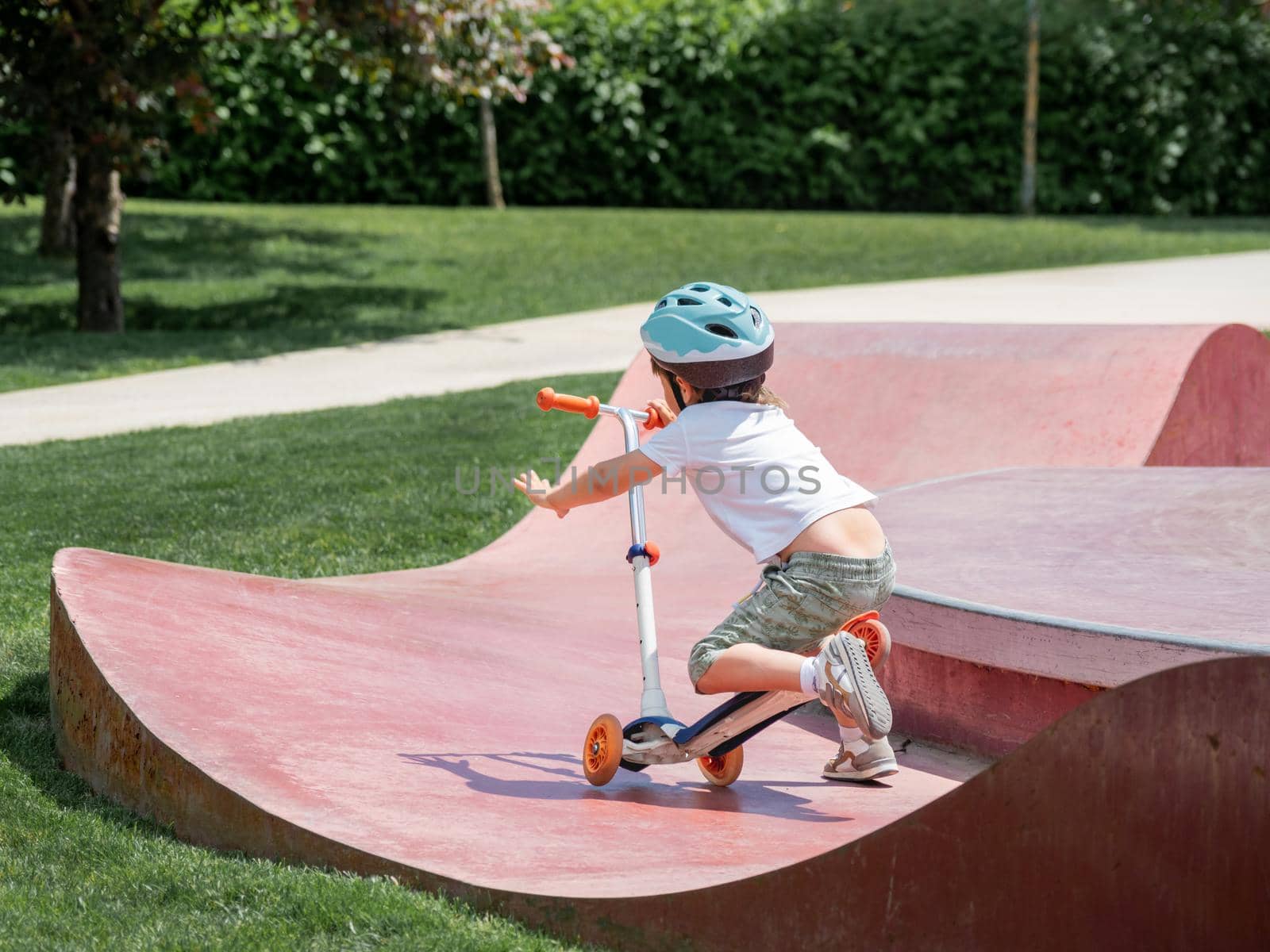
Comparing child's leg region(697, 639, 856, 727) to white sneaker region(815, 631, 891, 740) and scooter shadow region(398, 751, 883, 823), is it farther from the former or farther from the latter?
scooter shadow region(398, 751, 883, 823)

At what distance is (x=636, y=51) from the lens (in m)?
21.1

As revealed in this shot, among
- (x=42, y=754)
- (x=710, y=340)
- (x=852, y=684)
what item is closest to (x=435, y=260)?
(x=42, y=754)

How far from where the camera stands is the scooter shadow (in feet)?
12.1

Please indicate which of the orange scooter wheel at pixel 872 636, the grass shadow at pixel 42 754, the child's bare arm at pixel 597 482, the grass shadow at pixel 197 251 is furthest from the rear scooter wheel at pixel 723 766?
the grass shadow at pixel 197 251

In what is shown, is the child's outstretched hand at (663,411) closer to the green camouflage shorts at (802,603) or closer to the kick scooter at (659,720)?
the kick scooter at (659,720)

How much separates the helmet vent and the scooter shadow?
1.11 metres

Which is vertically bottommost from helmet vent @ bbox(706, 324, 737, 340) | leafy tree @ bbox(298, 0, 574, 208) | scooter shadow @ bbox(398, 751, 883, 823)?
scooter shadow @ bbox(398, 751, 883, 823)

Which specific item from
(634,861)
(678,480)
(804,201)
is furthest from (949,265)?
(634,861)

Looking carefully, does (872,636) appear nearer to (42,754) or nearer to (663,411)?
(663,411)

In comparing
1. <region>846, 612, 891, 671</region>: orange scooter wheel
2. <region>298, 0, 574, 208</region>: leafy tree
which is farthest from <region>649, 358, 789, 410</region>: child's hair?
<region>298, 0, 574, 208</region>: leafy tree

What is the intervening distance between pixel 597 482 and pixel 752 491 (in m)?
0.36

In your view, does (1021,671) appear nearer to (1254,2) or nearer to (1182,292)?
(1182,292)

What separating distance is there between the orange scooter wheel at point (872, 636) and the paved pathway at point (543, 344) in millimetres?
7411

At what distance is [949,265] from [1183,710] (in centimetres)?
1516
